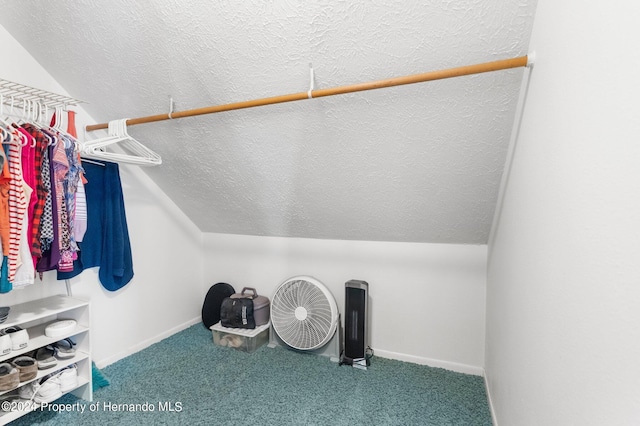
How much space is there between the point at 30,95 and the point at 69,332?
1.39 meters

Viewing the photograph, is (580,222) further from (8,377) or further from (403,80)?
(8,377)

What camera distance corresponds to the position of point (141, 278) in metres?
2.60

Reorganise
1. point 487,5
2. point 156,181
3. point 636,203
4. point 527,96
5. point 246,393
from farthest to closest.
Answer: point 156,181 < point 246,393 < point 527,96 < point 487,5 < point 636,203

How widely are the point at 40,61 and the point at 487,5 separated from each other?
7.96 feet

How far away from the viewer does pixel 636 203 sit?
506 mm

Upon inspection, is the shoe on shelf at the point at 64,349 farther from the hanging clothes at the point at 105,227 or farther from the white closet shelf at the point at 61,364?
the hanging clothes at the point at 105,227

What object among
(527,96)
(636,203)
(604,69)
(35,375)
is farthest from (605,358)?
(35,375)

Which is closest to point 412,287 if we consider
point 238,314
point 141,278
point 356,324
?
point 356,324

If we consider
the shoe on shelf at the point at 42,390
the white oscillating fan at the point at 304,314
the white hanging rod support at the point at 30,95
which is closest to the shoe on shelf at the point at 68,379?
the shoe on shelf at the point at 42,390

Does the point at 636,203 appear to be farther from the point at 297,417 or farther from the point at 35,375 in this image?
the point at 35,375

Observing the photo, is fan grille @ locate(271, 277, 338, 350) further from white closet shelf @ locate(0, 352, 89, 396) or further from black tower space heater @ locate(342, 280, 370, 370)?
white closet shelf @ locate(0, 352, 89, 396)

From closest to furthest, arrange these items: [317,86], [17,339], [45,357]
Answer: [317,86] → [17,339] → [45,357]

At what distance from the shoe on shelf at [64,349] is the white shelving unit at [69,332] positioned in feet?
0.09

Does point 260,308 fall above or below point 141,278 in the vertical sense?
below
